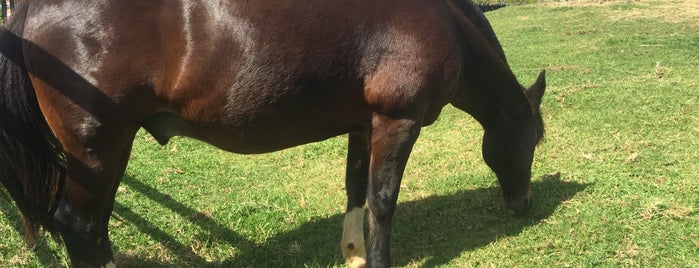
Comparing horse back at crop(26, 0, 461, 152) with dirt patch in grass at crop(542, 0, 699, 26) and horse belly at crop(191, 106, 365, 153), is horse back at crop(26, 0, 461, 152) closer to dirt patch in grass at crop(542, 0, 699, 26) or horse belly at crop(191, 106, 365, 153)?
horse belly at crop(191, 106, 365, 153)

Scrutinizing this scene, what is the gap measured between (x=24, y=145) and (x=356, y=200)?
1983 mm

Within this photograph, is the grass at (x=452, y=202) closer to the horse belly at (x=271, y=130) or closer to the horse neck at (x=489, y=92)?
the horse neck at (x=489, y=92)

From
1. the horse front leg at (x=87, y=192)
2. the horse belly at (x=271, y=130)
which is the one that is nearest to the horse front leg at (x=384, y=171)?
the horse belly at (x=271, y=130)

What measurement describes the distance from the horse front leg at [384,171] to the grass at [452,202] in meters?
0.46

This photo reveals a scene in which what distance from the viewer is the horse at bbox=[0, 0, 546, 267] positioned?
8.31 ft

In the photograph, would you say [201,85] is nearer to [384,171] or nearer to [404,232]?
[384,171]

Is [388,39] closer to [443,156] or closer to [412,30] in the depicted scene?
[412,30]

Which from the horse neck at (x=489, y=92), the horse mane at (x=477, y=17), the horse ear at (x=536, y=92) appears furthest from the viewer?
the horse ear at (x=536, y=92)

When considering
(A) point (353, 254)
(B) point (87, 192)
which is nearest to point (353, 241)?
(A) point (353, 254)

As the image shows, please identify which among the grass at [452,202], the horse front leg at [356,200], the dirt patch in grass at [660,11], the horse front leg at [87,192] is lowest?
the dirt patch in grass at [660,11]

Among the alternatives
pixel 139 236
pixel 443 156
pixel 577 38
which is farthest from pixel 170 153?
pixel 577 38

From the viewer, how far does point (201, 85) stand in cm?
265

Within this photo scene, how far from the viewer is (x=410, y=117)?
3055mm

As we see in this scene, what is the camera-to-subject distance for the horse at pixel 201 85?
2.53 metres
